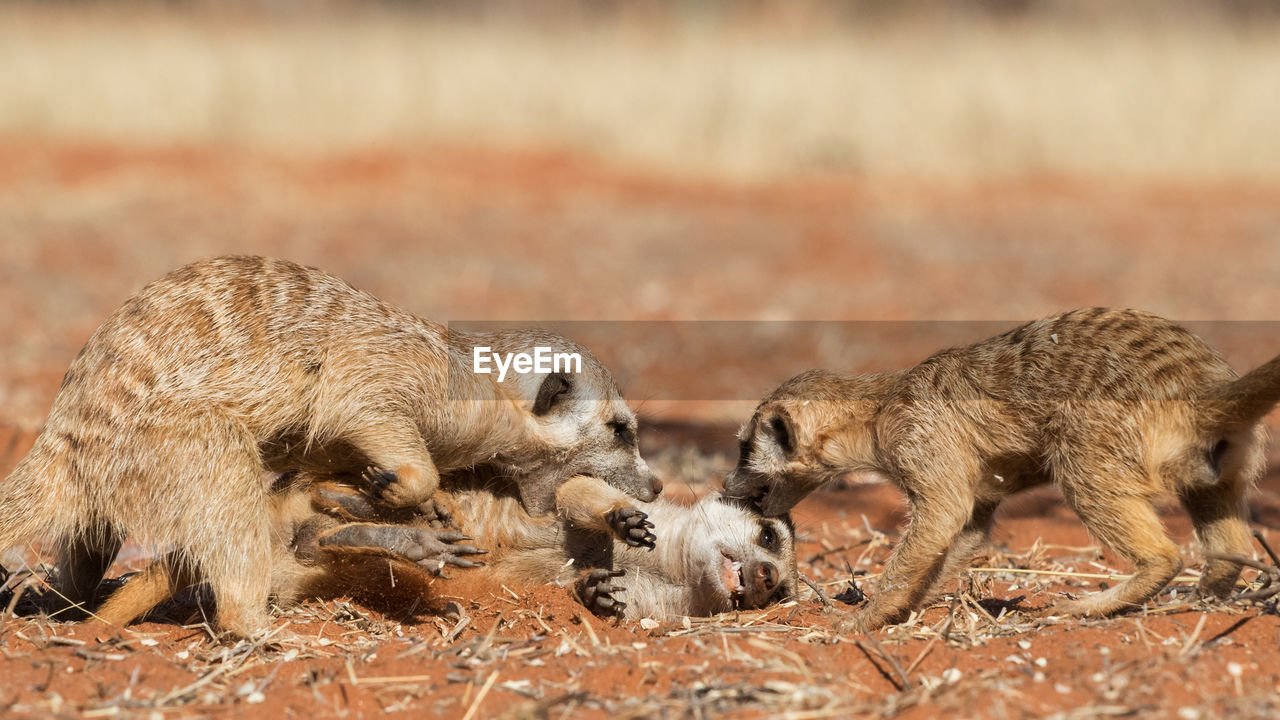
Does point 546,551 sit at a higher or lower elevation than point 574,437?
lower

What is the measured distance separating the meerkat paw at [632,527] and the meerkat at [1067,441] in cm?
69

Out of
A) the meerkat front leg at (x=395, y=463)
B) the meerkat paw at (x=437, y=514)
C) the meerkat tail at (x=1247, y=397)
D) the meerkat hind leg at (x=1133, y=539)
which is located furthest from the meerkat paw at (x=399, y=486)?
the meerkat tail at (x=1247, y=397)

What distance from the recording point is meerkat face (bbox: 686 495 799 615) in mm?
4344

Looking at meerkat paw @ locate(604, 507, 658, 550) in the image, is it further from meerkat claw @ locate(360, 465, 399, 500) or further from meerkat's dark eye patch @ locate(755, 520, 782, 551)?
meerkat claw @ locate(360, 465, 399, 500)

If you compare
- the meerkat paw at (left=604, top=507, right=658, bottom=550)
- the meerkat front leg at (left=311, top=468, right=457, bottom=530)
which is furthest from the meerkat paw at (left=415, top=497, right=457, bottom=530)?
the meerkat paw at (left=604, top=507, right=658, bottom=550)

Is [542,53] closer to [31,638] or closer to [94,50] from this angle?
[94,50]

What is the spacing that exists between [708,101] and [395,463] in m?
15.7

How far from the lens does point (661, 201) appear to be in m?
16.5

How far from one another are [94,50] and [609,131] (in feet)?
26.2

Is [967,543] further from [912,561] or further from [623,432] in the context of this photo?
[623,432]

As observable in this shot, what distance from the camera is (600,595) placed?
418cm

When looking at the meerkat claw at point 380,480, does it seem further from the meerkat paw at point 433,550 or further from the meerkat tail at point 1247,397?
the meerkat tail at point 1247,397

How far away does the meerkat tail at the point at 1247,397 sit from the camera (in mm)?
3541

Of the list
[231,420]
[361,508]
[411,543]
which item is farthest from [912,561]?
[231,420]
